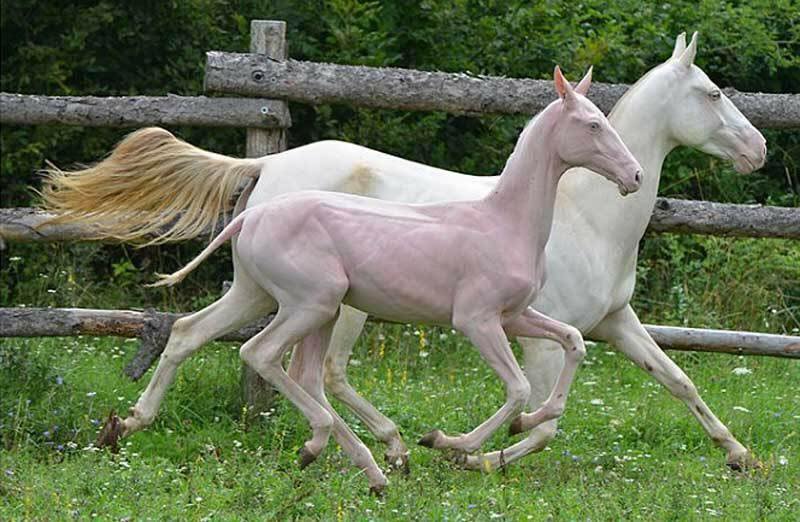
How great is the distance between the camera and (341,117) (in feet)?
33.2

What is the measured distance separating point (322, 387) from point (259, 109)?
165 cm

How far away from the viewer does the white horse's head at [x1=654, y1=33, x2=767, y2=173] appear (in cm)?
675

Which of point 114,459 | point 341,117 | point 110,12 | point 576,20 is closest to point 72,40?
point 110,12

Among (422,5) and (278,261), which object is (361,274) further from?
(422,5)

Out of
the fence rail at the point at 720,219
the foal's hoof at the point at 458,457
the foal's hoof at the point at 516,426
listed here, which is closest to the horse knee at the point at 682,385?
the fence rail at the point at 720,219

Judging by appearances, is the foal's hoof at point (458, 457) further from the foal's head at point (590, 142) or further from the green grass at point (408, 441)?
the foal's head at point (590, 142)

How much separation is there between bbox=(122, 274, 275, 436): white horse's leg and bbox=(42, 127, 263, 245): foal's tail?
0.57 meters

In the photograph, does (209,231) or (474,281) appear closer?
(474,281)

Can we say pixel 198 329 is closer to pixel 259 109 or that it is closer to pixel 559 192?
pixel 259 109

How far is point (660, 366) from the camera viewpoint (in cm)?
688

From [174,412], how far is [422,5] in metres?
3.71

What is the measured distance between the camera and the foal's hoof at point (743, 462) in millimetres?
6746

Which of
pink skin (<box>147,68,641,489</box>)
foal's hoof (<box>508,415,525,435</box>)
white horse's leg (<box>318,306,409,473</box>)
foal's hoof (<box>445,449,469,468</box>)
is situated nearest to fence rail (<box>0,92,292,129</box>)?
white horse's leg (<box>318,306,409,473</box>)

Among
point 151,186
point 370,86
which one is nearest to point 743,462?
point 370,86
